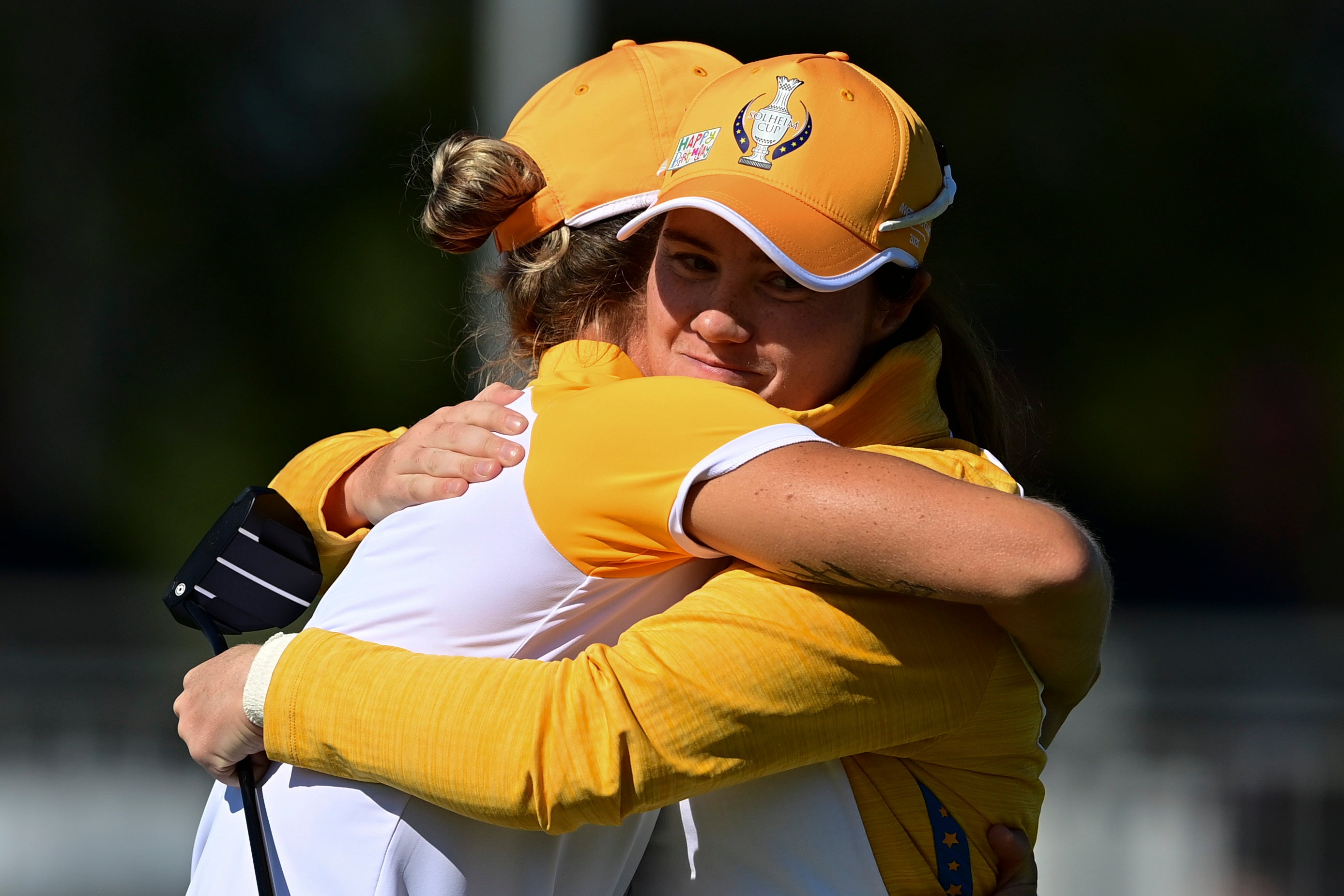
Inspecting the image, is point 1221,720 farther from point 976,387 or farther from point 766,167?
point 766,167

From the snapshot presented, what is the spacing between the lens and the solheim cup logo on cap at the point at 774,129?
1496 mm

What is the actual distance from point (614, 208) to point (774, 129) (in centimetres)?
29

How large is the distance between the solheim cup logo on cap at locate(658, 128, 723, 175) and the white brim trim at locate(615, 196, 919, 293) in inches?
2.4

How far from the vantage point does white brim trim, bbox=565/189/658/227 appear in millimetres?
1721

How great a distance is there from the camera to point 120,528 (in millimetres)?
5094

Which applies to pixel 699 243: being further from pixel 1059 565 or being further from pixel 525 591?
pixel 1059 565

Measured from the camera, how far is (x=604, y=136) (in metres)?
1.76

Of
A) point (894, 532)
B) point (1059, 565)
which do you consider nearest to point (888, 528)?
point (894, 532)

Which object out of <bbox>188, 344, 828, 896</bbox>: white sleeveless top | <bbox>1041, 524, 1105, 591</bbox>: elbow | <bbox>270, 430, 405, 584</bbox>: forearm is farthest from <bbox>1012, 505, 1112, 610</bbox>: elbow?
<bbox>270, 430, 405, 584</bbox>: forearm

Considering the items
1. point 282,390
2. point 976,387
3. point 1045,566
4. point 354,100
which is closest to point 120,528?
point 282,390

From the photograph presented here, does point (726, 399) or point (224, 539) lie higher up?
point (726, 399)

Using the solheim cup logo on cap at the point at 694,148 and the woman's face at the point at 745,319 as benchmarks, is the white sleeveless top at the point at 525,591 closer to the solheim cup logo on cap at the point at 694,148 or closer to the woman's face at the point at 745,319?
the woman's face at the point at 745,319

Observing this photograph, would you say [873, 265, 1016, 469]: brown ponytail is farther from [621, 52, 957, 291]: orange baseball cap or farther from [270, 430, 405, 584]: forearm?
[270, 430, 405, 584]: forearm

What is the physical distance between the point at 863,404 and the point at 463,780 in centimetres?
61
